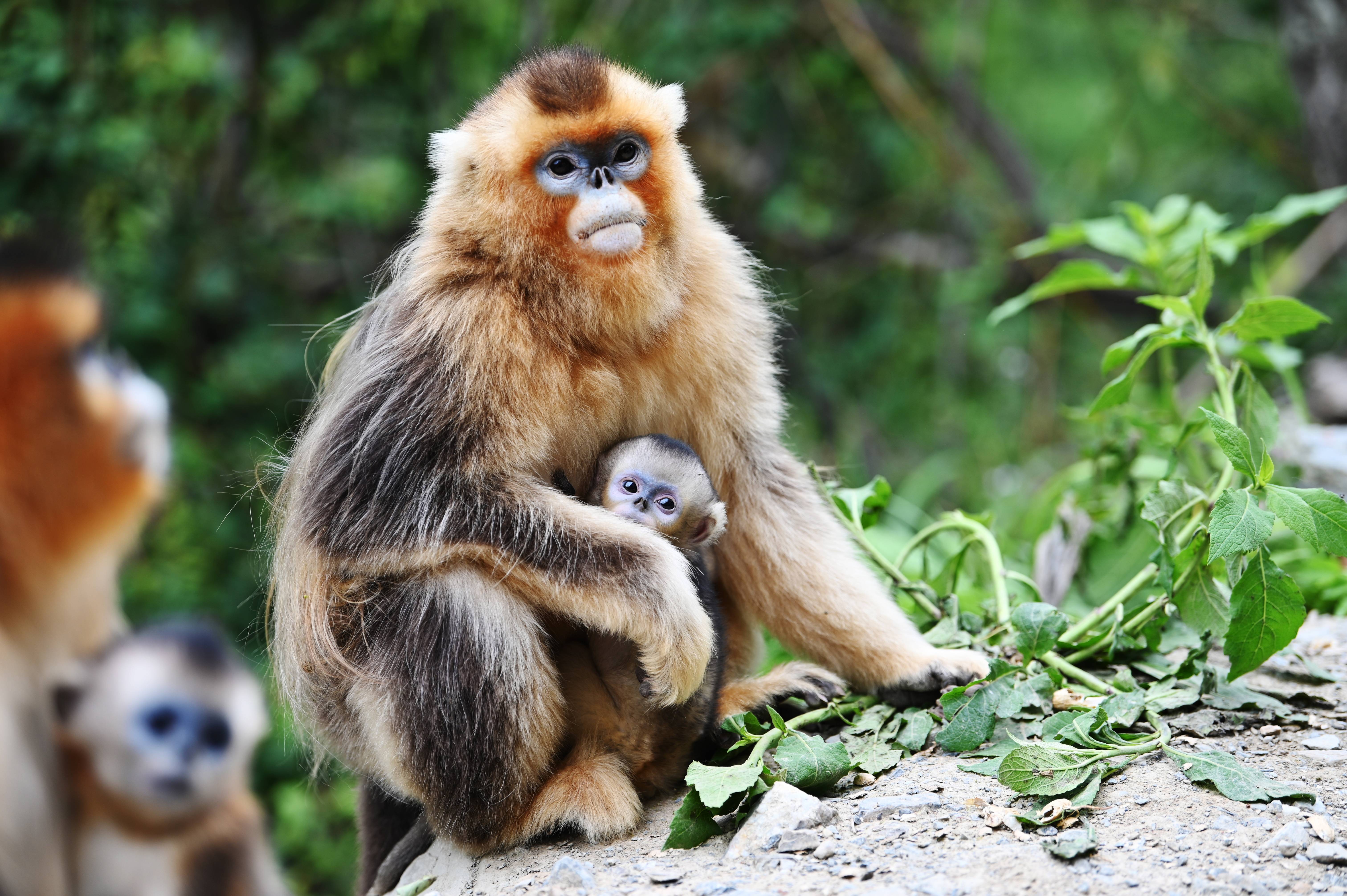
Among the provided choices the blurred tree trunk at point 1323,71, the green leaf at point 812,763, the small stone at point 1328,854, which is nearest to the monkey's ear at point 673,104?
the green leaf at point 812,763

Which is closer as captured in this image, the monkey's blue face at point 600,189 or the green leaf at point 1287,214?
the monkey's blue face at point 600,189

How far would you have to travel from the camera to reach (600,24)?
19.6ft

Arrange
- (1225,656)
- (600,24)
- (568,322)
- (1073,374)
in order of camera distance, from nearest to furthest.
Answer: (568,322), (1225,656), (600,24), (1073,374)

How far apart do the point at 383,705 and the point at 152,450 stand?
3.61 ft

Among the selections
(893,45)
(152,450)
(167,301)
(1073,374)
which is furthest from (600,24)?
(152,450)

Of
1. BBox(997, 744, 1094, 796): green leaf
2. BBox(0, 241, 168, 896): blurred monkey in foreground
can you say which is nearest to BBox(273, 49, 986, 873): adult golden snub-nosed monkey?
BBox(997, 744, 1094, 796): green leaf

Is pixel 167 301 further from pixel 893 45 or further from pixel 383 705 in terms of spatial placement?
pixel 893 45

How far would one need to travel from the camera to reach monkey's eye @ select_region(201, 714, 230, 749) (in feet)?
4.88

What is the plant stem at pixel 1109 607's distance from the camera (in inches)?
119

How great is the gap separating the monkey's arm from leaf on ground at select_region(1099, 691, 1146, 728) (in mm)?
327

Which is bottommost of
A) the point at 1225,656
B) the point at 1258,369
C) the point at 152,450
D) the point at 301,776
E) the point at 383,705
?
the point at 301,776

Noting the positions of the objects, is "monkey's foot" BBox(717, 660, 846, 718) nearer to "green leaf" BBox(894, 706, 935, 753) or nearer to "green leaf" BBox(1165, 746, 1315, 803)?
"green leaf" BBox(894, 706, 935, 753)

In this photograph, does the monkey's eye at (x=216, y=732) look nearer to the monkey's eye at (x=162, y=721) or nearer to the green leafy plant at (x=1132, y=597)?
the monkey's eye at (x=162, y=721)

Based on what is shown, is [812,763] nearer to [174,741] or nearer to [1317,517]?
[1317,517]
